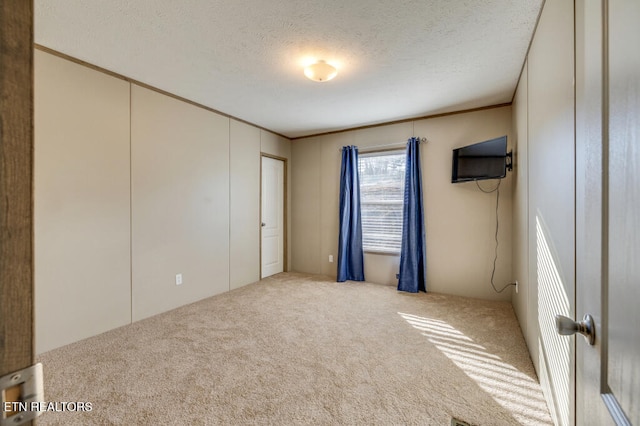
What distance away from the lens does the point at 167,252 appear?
3.34m

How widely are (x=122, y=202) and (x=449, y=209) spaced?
3986mm

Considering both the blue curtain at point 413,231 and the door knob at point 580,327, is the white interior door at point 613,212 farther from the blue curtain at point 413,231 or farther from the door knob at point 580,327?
the blue curtain at point 413,231

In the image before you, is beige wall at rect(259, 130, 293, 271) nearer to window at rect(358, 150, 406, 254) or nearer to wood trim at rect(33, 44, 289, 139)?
wood trim at rect(33, 44, 289, 139)

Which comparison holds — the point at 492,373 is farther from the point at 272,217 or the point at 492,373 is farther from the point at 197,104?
the point at 197,104

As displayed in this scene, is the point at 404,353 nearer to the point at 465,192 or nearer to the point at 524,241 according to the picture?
the point at 524,241

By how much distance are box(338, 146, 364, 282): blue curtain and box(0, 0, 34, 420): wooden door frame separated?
4273 mm

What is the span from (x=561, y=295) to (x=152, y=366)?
109 inches

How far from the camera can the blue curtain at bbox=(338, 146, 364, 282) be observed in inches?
182

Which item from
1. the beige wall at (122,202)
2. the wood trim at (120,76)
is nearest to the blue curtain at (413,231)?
the beige wall at (122,202)

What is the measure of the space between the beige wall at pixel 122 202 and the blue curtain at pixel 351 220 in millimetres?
1678

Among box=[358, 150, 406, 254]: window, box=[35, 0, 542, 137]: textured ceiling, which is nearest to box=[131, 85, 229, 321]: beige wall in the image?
box=[35, 0, 542, 137]: textured ceiling

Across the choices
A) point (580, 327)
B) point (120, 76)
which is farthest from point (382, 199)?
point (580, 327)

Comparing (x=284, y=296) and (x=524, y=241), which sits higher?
(x=524, y=241)

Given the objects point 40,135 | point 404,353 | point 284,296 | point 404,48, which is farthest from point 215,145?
point 404,353
